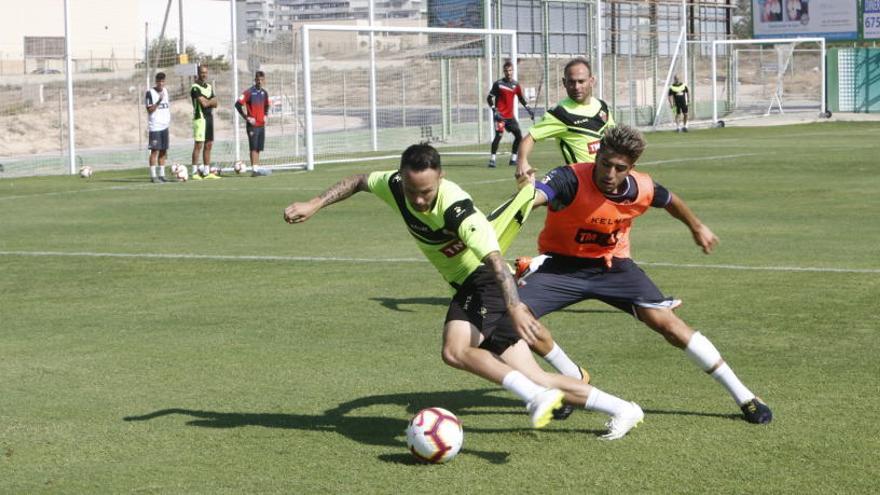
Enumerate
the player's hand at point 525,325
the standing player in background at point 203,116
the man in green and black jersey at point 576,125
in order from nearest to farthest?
the player's hand at point 525,325 → the man in green and black jersey at point 576,125 → the standing player in background at point 203,116

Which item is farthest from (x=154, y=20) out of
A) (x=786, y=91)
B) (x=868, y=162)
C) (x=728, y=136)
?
(x=868, y=162)

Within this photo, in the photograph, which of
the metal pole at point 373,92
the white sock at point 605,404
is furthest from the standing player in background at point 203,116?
the white sock at point 605,404

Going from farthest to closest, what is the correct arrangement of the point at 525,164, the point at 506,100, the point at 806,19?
the point at 806,19 → the point at 506,100 → the point at 525,164

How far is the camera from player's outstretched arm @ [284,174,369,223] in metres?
7.30

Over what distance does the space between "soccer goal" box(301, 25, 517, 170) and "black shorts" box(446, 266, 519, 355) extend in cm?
2716

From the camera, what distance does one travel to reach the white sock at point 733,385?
7.45 m

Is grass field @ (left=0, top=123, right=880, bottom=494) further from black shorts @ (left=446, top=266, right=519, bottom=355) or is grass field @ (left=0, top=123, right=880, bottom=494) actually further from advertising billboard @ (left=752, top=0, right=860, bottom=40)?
advertising billboard @ (left=752, top=0, right=860, bottom=40)

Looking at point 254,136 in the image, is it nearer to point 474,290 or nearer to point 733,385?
point 474,290

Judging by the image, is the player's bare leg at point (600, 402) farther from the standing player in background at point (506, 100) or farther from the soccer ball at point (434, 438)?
the standing player in background at point (506, 100)

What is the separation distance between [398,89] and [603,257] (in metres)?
31.9

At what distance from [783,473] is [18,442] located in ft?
13.1

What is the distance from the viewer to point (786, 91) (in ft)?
223

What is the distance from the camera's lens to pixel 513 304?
21.9 feet

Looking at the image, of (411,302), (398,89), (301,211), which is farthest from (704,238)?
(398,89)
